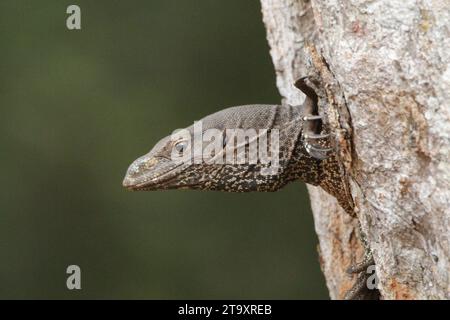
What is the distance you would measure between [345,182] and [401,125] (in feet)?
1.60

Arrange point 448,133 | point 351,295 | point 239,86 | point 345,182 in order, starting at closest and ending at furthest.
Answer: point 448,133 → point 345,182 → point 351,295 → point 239,86

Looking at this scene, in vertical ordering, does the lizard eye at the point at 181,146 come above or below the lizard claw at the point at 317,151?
above

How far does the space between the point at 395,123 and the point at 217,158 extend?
86cm

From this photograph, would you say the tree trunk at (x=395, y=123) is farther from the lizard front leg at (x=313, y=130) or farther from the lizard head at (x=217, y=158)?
the lizard head at (x=217, y=158)

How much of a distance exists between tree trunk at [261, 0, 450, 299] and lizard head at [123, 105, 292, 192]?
41cm

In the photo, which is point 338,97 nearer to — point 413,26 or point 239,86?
point 413,26

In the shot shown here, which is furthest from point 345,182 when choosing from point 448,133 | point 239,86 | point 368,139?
point 239,86

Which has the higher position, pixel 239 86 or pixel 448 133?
pixel 239 86

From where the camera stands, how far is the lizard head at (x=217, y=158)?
3.52 meters

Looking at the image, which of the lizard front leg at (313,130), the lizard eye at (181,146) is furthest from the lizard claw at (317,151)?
the lizard eye at (181,146)

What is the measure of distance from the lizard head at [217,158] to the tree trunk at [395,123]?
406 mm

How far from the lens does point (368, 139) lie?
2973 mm

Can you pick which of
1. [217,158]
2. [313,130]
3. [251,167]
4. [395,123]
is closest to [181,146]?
[217,158]

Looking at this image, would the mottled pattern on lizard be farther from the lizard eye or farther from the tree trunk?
the tree trunk
